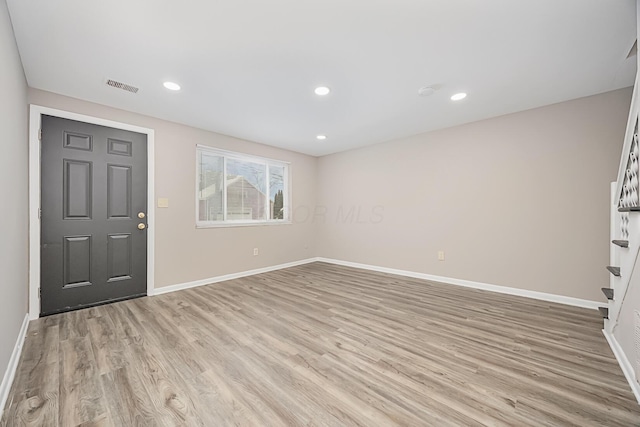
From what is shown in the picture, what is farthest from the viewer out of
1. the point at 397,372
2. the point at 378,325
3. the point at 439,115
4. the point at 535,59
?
the point at 439,115

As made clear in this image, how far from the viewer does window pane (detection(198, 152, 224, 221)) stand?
3.94 m

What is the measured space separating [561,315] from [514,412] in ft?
6.40

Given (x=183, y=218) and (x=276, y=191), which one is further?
(x=276, y=191)

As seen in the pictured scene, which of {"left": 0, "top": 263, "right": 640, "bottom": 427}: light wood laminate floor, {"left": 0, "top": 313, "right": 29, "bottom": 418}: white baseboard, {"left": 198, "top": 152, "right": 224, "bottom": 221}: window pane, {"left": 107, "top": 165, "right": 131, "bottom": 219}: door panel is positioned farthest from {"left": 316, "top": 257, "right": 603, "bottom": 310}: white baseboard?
{"left": 0, "top": 313, "right": 29, "bottom": 418}: white baseboard

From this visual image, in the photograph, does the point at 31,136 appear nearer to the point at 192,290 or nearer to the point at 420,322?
the point at 192,290

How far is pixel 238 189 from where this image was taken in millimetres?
4434

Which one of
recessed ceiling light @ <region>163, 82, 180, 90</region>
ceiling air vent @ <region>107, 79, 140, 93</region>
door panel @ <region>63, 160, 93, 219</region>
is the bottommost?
door panel @ <region>63, 160, 93, 219</region>

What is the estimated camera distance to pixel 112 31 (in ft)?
5.99

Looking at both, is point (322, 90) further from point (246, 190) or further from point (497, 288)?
point (497, 288)

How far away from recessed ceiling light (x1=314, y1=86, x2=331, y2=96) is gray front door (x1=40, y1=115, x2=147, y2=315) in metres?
2.39

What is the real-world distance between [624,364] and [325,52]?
310 centimetres

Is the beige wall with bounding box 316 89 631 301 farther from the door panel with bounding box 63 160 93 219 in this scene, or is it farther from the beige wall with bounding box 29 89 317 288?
the door panel with bounding box 63 160 93 219

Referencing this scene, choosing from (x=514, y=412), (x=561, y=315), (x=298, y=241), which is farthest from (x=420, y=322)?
(x=298, y=241)

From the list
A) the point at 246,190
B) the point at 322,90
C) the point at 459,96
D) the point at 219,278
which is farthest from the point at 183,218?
the point at 459,96
